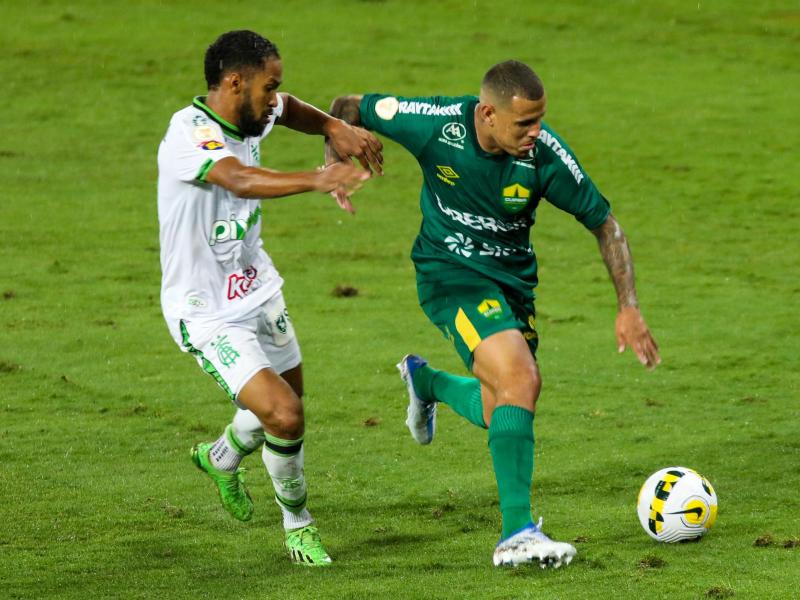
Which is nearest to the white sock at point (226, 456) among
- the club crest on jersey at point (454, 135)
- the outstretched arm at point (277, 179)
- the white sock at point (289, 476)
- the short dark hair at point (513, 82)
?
the white sock at point (289, 476)

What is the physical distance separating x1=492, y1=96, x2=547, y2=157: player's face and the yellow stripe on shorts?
81cm

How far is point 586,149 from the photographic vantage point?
17984mm

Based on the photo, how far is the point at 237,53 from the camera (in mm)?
6336

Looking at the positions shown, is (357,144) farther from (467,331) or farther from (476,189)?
(467,331)

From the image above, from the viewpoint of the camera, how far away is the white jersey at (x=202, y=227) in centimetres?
629

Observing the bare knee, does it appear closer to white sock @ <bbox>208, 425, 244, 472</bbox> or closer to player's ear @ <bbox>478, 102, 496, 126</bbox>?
white sock @ <bbox>208, 425, 244, 472</bbox>

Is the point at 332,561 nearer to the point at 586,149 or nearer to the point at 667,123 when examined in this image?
the point at 586,149

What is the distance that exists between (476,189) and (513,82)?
595mm

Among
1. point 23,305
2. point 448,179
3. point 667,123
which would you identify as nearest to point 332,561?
point 448,179

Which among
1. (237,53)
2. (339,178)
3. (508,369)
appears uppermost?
(237,53)

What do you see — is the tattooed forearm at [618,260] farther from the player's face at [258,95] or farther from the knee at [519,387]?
the player's face at [258,95]

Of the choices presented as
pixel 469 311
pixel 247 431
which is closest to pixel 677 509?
pixel 469 311

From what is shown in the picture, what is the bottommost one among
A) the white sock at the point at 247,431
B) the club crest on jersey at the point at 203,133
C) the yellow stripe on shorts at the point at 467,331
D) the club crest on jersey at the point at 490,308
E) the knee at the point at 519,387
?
the white sock at the point at 247,431

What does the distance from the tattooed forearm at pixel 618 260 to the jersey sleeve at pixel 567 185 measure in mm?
55
